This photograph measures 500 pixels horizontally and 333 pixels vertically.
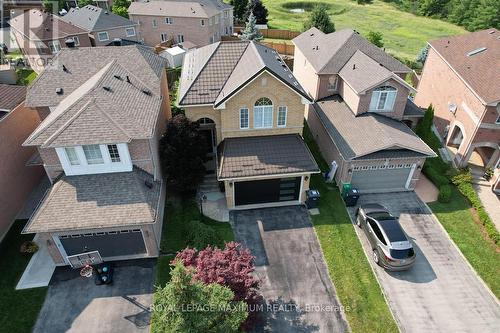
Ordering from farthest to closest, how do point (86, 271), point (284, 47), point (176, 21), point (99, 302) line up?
1. point (284, 47)
2. point (176, 21)
3. point (99, 302)
4. point (86, 271)

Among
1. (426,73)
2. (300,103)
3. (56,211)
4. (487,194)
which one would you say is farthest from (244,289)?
(426,73)

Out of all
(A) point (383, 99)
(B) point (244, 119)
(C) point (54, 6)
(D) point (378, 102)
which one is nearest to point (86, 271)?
(B) point (244, 119)

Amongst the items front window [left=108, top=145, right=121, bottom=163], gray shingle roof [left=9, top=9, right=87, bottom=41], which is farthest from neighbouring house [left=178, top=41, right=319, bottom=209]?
gray shingle roof [left=9, top=9, right=87, bottom=41]

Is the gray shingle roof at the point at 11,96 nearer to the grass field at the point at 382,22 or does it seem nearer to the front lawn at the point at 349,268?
the front lawn at the point at 349,268

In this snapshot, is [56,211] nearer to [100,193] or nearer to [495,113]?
[100,193]

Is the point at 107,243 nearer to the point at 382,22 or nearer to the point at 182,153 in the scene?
the point at 182,153
